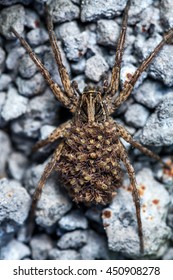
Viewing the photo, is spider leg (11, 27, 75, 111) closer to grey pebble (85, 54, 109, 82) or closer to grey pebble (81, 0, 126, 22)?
grey pebble (85, 54, 109, 82)

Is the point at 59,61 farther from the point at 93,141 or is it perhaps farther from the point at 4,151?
the point at 4,151

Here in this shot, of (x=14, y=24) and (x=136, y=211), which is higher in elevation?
(x=14, y=24)

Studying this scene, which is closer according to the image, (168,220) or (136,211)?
(136,211)

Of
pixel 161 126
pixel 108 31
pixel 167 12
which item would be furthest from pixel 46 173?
pixel 167 12

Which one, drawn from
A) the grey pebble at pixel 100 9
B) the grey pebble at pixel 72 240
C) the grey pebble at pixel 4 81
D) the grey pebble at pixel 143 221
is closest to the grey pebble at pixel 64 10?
the grey pebble at pixel 100 9

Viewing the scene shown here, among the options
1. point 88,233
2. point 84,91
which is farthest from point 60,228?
point 84,91

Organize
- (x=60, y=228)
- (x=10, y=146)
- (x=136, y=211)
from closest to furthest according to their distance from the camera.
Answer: (x=136, y=211) → (x=60, y=228) → (x=10, y=146)
